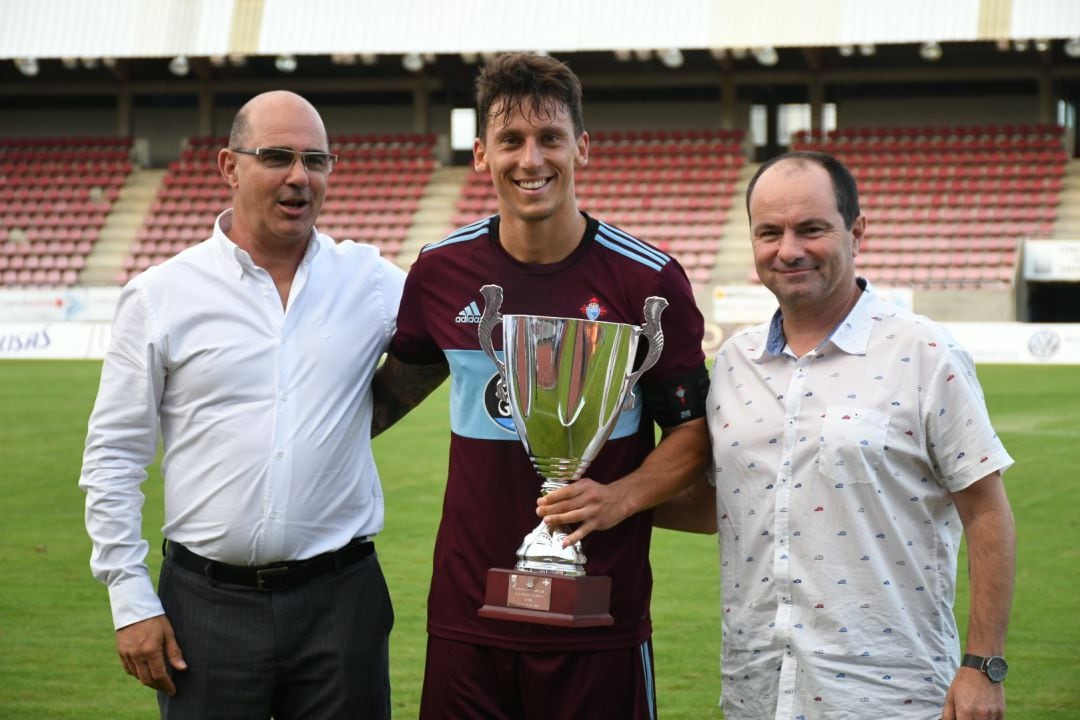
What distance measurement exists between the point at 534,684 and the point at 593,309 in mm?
838

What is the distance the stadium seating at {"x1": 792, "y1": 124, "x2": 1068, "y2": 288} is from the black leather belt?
20.7 m

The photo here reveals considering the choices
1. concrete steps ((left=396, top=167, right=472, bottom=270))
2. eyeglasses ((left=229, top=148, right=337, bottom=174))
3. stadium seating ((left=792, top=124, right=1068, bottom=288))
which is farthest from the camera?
concrete steps ((left=396, top=167, right=472, bottom=270))

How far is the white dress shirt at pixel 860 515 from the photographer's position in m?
2.69

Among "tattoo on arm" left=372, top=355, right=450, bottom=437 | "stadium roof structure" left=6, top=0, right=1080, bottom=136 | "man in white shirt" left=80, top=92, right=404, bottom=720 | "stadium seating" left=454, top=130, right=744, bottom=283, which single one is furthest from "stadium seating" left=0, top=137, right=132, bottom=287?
"man in white shirt" left=80, top=92, right=404, bottom=720

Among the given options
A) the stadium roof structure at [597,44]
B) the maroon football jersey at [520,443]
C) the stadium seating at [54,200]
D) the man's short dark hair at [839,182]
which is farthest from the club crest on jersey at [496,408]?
the stadium seating at [54,200]

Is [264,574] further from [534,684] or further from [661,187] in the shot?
[661,187]

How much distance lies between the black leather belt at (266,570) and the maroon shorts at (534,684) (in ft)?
1.16

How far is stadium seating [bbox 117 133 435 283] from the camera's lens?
92.6 ft

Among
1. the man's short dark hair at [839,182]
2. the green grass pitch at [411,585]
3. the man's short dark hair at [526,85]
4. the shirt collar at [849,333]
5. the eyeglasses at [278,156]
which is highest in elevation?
the man's short dark hair at [526,85]

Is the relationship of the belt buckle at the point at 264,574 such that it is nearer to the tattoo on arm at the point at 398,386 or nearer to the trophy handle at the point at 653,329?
the tattoo on arm at the point at 398,386

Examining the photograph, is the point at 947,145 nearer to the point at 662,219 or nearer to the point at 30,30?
the point at 662,219

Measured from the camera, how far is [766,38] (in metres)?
A: 24.9

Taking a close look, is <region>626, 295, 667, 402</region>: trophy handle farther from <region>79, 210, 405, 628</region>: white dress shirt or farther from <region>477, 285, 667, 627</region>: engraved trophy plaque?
<region>79, 210, 405, 628</region>: white dress shirt

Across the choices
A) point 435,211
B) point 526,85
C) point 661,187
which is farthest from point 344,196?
point 526,85
